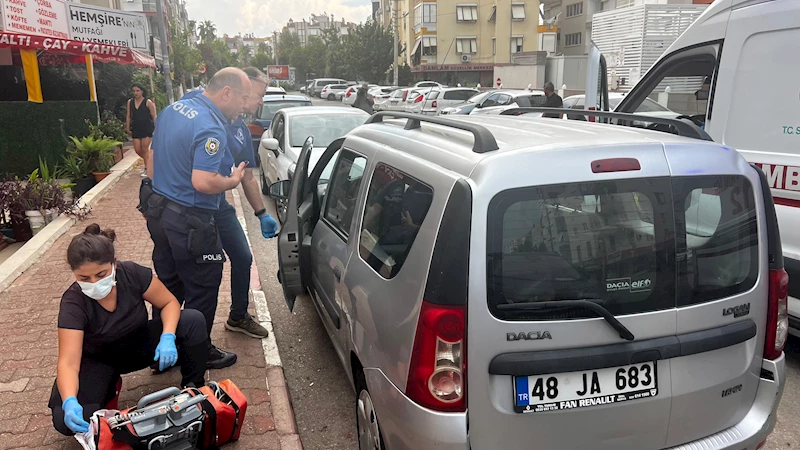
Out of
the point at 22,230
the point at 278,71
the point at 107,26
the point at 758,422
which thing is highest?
the point at 278,71

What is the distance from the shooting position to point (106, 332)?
2.88 m

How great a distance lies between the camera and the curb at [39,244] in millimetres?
5371

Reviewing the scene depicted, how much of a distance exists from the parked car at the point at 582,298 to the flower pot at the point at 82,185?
9.17 m

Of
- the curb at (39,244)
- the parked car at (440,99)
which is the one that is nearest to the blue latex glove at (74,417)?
the curb at (39,244)

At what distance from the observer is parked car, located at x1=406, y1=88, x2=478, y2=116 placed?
23.5 meters

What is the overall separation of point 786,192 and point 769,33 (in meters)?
1.03

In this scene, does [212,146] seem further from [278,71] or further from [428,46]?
[278,71]

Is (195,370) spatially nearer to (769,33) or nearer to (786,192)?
(786,192)

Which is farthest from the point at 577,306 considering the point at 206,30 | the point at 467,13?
the point at 206,30

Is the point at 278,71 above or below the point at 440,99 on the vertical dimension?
above

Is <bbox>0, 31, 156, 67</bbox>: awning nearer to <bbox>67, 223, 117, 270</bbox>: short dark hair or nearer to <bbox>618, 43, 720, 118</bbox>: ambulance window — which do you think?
<bbox>67, 223, 117, 270</bbox>: short dark hair

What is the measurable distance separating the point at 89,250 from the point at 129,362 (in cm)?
71

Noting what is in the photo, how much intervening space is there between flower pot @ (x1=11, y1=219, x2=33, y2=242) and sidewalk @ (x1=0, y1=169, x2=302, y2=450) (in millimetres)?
1746

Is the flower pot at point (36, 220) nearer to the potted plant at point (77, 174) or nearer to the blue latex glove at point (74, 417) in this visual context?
the potted plant at point (77, 174)
